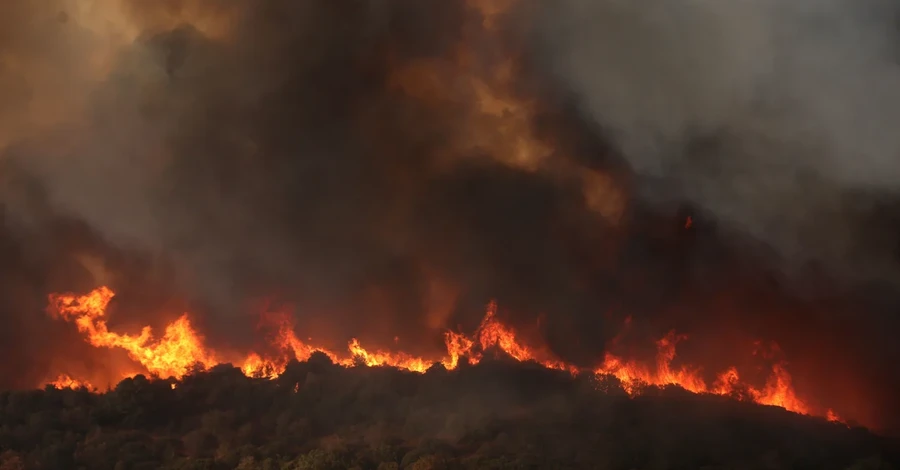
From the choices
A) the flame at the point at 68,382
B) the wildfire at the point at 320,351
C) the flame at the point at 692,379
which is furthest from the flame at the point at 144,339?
the flame at the point at 692,379

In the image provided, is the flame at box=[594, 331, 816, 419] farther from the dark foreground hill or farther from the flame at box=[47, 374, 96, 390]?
the flame at box=[47, 374, 96, 390]

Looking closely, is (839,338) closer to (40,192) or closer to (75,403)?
(75,403)

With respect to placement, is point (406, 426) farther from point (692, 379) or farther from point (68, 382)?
point (68, 382)

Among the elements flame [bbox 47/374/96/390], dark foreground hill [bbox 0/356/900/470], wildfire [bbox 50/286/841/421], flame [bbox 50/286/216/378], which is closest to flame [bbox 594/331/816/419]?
wildfire [bbox 50/286/841/421]

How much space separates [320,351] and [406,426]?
7035 mm

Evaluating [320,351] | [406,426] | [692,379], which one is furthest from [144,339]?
[692,379]

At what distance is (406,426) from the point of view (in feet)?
85.1

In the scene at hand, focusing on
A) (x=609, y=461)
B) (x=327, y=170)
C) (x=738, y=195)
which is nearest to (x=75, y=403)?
(x=327, y=170)

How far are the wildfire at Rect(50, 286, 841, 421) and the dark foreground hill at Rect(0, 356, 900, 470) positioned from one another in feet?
6.53

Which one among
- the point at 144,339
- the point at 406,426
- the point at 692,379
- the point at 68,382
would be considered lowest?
the point at 406,426

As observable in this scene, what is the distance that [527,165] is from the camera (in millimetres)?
33281

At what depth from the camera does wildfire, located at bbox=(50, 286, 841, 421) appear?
30094 mm

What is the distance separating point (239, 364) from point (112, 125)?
34.5ft

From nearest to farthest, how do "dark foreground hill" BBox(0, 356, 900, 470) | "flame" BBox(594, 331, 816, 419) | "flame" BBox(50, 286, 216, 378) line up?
"dark foreground hill" BBox(0, 356, 900, 470) → "flame" BBox(594, 331, 816, 419) → "flame" BBox(50, 286, 216, 378)
